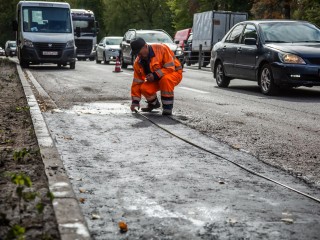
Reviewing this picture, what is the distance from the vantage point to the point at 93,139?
741cm

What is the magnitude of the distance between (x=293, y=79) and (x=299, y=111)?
2619 mm

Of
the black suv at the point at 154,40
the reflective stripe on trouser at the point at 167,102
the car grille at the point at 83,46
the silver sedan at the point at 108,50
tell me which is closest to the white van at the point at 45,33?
the black suv at the point at 154,40

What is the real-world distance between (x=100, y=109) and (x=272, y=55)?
4.75 meters

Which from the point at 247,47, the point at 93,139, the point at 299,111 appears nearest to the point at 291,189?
the point at 93,139

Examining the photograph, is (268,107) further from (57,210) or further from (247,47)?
(57,210)

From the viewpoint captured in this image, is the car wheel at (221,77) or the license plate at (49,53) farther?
the license plate at (49,53)

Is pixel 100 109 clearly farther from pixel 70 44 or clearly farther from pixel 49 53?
pixel 70 44

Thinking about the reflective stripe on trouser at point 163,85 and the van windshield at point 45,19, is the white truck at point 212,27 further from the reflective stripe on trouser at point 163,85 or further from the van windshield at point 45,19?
the reflective stripe on trouser at point 163,85

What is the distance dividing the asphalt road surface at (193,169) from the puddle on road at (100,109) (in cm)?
2

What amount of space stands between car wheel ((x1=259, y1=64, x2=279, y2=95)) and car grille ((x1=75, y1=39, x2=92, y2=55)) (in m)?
30.8

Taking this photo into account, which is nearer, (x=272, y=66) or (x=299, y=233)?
(x=299, y=233)

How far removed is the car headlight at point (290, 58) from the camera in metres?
13.3

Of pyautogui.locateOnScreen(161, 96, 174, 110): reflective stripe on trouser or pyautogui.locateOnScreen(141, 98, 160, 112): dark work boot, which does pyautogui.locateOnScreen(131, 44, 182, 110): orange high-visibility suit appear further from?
pyautogui.locateOnScreen(141, 98, 160, 112): dark work boot

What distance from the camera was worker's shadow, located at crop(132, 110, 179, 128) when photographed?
880 cm
